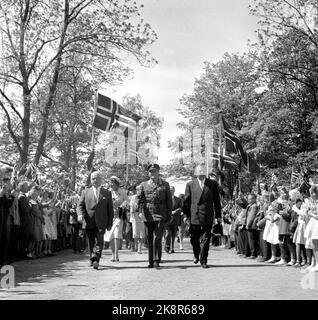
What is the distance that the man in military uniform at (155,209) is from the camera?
11.2m

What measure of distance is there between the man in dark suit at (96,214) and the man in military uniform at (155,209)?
31.6 inches

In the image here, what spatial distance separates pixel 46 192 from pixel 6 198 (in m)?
5.21

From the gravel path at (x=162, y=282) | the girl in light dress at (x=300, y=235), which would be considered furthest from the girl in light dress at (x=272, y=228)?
the gravel path at (x=162, y=282)

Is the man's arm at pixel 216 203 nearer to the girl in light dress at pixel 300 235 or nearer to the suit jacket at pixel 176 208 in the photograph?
the girl in light dress at pixel 300 235

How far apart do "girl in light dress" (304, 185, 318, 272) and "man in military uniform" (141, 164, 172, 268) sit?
2.93 metres

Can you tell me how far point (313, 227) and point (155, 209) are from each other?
327 cm

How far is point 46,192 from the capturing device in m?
16.0

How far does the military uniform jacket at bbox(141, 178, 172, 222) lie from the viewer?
11203 millimetres

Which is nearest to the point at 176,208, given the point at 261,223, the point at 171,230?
the point at 171,230

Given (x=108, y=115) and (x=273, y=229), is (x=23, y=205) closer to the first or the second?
(x=273, y=229)

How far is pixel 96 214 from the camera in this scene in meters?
11.1

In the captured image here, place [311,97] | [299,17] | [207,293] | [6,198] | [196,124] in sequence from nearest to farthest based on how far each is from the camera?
[207,293] → [6,198] → [299,17] → [311,97] → [196,124]
